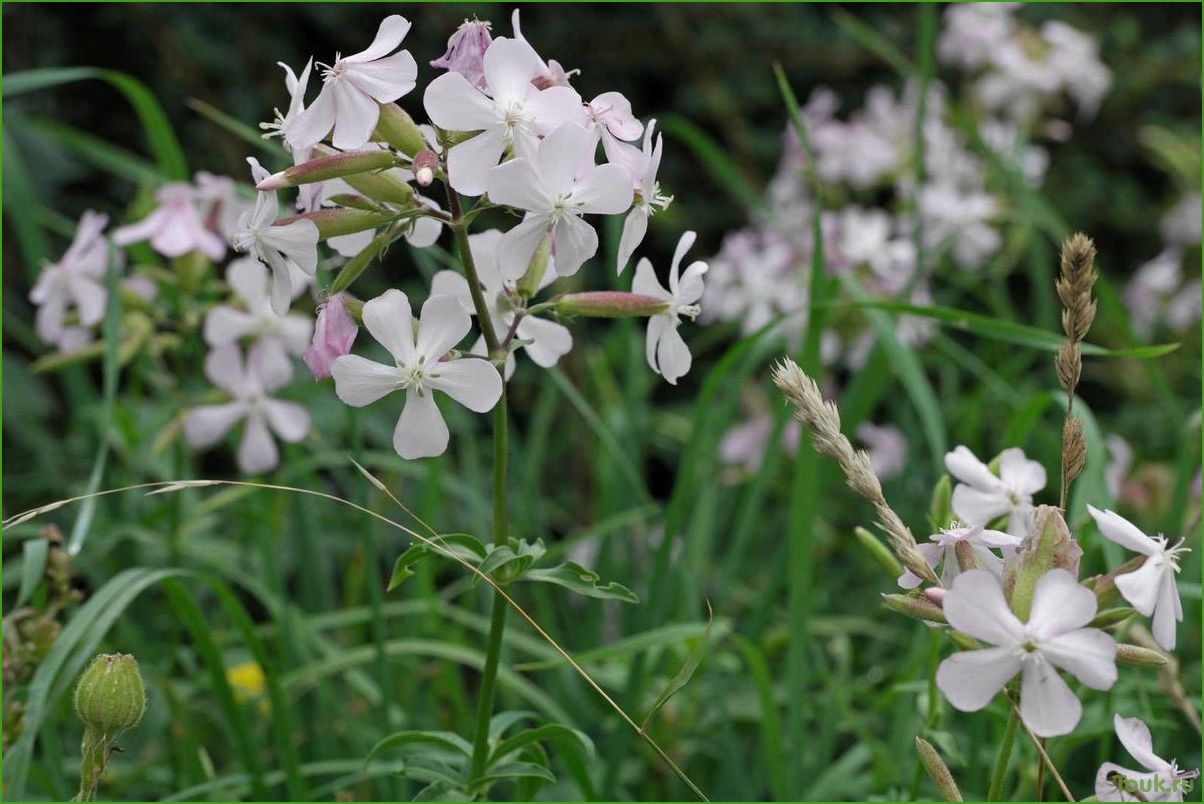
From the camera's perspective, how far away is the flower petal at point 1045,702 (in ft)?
2.08

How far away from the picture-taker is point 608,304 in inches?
36.0

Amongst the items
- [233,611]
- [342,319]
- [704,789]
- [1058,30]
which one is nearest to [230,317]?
[233,611]

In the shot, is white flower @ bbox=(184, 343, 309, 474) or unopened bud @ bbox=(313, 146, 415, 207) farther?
white flower @ bbox=(184, 343, 309, 474)

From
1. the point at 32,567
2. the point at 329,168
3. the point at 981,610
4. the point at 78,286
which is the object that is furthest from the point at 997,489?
the point at 78,286

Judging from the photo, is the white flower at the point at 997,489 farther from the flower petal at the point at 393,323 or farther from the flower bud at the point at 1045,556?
the flower petal at the point at 393,323

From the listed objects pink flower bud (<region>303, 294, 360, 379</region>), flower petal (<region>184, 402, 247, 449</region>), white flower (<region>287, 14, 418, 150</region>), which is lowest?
flower petal (<region>184, 402, 247, 449</region>)

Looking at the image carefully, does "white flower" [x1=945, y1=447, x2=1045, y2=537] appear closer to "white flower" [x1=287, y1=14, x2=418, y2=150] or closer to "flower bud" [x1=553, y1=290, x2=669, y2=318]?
"flower bud" [x1=553, y1=290, x2=669, y2=318]

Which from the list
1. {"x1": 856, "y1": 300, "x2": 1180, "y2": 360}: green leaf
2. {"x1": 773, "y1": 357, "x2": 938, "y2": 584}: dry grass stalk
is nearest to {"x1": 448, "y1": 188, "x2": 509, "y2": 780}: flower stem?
{"x1": 773, "y1": 357, "x2": 938, "y2": 584}: dry grass stalk

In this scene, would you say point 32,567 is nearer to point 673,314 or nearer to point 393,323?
point 393,323

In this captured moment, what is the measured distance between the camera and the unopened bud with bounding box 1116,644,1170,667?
71 cm

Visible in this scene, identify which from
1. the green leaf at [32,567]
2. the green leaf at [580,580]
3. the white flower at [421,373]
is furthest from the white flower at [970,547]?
the green leaf at [32,567]

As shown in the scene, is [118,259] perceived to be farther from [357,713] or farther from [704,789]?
[704,789]

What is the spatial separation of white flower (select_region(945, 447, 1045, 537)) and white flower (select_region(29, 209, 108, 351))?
1014mm

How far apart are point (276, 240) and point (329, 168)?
75 millimetres
